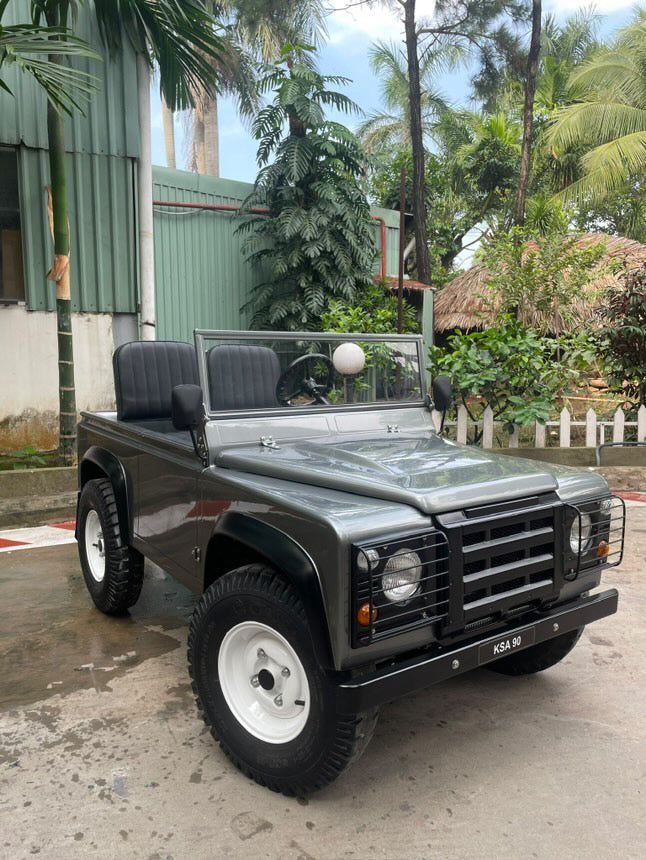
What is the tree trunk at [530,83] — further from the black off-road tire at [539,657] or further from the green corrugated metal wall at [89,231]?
the black off-road tire at [539,657]

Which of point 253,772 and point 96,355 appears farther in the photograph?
point 96,355

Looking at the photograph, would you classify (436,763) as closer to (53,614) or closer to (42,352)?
(53,614)

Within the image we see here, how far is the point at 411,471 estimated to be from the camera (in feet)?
9.64

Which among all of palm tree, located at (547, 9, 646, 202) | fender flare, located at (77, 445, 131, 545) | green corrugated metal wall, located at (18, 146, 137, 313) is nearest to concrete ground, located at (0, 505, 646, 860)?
fender flare, located at (77, 445, 131, 545)

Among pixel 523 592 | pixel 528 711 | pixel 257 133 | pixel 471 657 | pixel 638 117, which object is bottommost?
pixel 528 711

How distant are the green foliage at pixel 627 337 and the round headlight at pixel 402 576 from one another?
678cm

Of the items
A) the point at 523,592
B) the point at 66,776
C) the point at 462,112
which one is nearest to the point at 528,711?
the point at 523,592

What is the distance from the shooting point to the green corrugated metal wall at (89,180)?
8.32 m

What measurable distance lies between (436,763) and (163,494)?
174cm

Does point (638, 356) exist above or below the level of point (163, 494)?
above

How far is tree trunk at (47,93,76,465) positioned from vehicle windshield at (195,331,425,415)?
188 inches

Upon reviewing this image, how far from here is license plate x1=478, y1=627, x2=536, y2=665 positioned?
2.64 m

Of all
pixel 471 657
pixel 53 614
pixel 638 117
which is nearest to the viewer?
pixel 471 657

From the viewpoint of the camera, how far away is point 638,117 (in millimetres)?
20688
